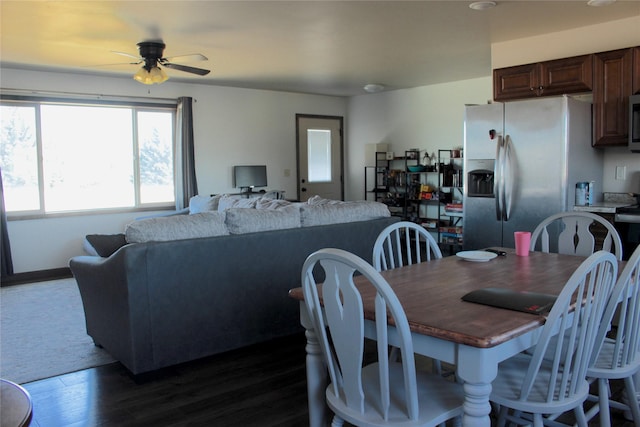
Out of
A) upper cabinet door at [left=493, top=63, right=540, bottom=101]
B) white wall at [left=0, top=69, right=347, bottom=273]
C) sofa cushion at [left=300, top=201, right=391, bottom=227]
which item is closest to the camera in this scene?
sofa cushion at [left=300, top=201, right=391, bottom=227]

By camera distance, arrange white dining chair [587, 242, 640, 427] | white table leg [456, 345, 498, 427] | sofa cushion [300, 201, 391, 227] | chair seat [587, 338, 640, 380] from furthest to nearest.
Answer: sofa cushion [300, 201, 391, 227] → chair seat [587, 338, 640, 380] → white dining chair [587, 242, 640, 427] → white table leg [456, 345, 498, 427]

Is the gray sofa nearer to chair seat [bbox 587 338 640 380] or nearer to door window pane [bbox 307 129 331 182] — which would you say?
chair seat [bbox 587 338 640 380]

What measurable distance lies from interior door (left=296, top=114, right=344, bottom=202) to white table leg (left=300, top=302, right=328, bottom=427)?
21.6 feet

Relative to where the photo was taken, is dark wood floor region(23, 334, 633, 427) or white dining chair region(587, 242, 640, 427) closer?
white dining chair region(587, 242, 640, 427)

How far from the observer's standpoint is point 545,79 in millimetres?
4715

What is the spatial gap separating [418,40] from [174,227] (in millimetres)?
3065

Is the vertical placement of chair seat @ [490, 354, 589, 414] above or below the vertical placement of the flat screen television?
below

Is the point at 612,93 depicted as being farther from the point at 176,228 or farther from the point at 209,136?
the point at 209,136

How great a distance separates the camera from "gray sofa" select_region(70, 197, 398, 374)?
298cm

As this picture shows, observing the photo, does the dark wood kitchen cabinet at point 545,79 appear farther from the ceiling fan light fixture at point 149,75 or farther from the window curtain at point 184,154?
the window curtain at point 184,154

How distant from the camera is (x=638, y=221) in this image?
3822 millimetres

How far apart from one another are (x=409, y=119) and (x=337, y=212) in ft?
14.1

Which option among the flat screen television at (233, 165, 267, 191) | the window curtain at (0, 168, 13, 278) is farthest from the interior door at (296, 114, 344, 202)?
the window curtain at (0, 168, 13, 278)

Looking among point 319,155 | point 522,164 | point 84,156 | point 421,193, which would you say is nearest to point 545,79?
point 522,164
